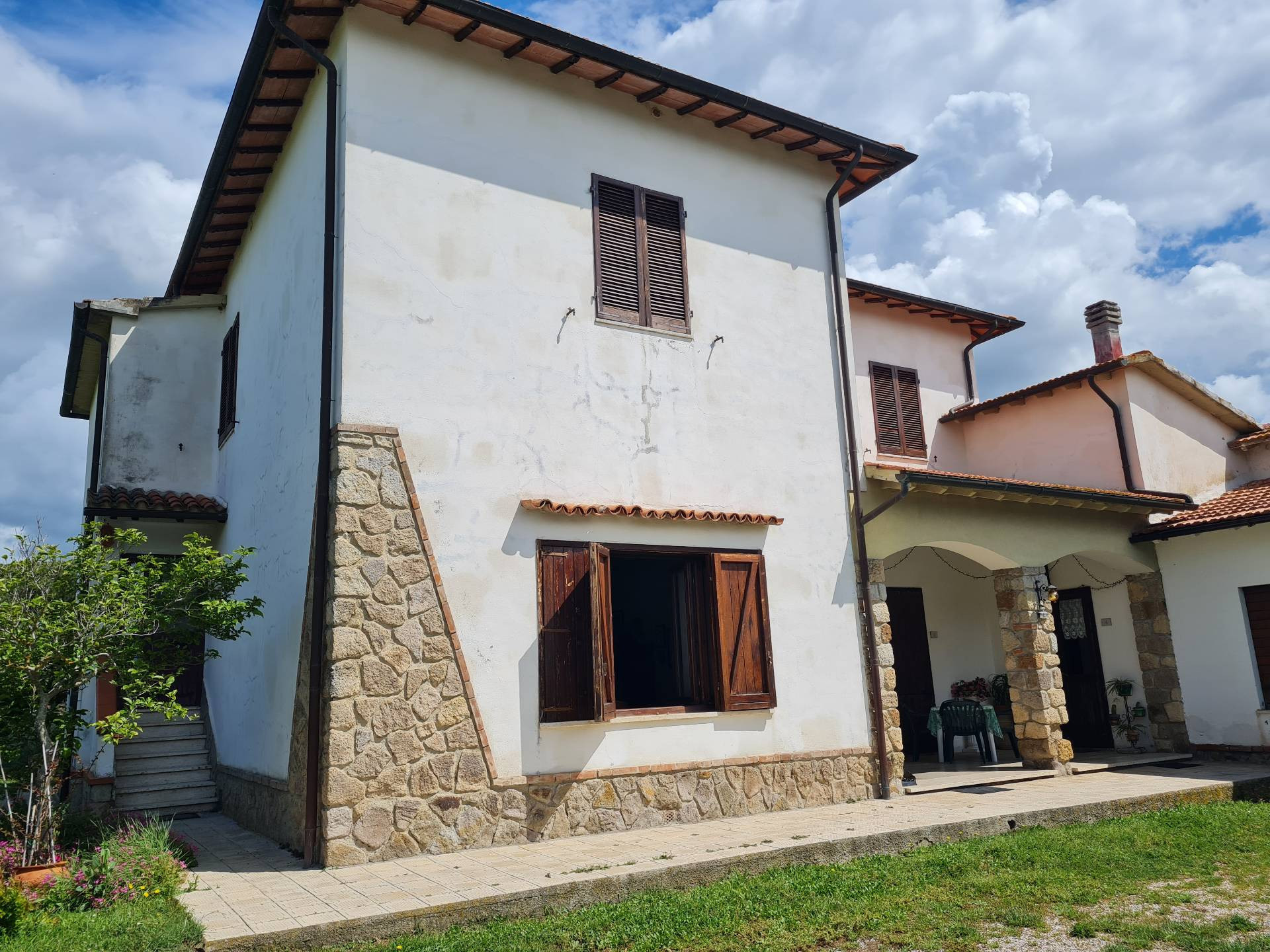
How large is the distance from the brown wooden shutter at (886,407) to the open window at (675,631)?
4816 mm

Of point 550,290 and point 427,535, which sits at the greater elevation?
point 550,290

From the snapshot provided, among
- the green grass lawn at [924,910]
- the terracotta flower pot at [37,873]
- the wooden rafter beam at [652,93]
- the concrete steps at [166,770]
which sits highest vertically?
the wooden rafter beam at [652,93]

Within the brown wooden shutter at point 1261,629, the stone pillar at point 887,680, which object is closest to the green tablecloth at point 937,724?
the stone pillar at point 887,680

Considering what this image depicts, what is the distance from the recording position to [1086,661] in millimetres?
13852

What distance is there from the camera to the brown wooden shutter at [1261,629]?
39.1 feet

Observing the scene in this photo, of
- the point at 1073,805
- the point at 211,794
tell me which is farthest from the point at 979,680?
the point at 211,794

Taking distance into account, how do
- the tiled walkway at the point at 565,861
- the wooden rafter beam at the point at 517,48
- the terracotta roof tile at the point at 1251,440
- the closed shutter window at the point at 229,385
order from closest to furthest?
the tiled walkway at the point at 565,861 → the wooden rafter beam at the point at 517,48 → the closed shutter window at the point at 229,385 → the terracotta roof tile at the point at 1251,440

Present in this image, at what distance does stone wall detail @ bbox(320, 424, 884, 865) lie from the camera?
7199 millimetres

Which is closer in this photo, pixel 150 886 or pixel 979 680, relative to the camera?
pixel 150 886

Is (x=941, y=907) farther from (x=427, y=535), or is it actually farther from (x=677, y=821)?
(x=427, y=535)

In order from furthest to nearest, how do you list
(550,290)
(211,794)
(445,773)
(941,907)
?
1. (211,794)
2. (550,290)
3. (445,773)
4. (941,907)

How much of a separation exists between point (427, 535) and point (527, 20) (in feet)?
15.3

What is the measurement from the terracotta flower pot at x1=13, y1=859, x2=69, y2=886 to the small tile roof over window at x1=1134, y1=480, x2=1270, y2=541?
496 inches

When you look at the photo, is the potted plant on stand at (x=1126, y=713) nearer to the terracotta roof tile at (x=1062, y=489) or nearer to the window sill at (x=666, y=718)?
the terracotta roof tile at (x=1062, y=489)
